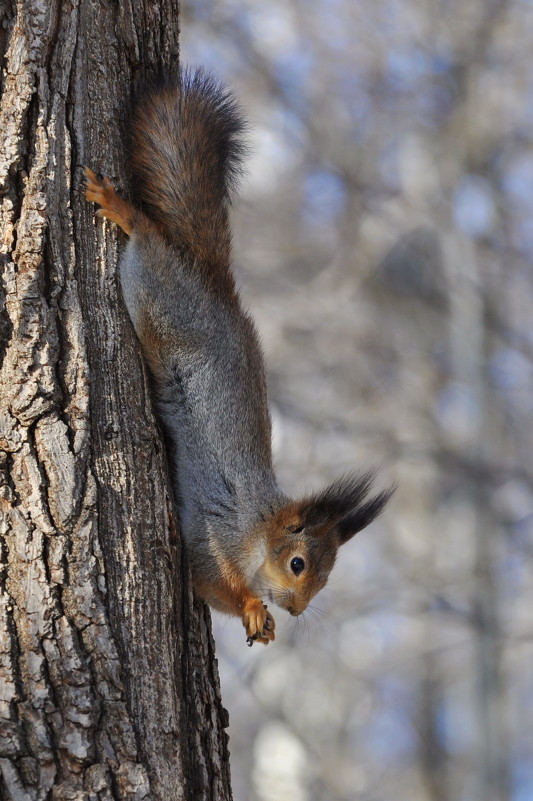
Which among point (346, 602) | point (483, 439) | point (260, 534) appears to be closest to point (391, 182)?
point (483, 439)

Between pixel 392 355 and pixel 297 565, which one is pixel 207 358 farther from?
pixel 392 355

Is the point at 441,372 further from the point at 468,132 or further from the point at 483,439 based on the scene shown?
the point at 468,132

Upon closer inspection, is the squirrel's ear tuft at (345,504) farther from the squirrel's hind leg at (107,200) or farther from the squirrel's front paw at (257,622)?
the squirrel's hind leg at (107,200)

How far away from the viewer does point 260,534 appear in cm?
289

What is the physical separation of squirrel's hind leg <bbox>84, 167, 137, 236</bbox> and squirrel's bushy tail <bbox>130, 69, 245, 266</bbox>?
16 cm

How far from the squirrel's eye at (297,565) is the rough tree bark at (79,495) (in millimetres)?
714

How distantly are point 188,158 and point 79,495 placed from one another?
Result: 1066mm

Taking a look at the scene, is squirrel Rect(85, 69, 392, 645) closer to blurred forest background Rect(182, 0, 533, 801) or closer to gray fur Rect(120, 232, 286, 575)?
gray fur Rect(120, 232, 286, 575)

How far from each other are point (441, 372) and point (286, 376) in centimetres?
141

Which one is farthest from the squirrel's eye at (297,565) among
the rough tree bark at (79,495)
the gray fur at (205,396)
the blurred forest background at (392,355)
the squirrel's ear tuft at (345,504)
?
the blurred forest background at (392,355)

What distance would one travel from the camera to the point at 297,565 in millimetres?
2973

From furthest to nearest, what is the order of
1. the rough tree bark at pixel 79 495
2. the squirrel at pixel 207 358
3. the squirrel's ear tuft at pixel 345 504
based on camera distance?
the squirrel's ear tuft at pixel 345 504 → the squirrel at pixel 207 358 → the rough tree bark at pixel 79 495

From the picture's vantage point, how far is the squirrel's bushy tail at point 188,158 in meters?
2.44

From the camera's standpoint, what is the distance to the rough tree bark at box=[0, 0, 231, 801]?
5.98ft
